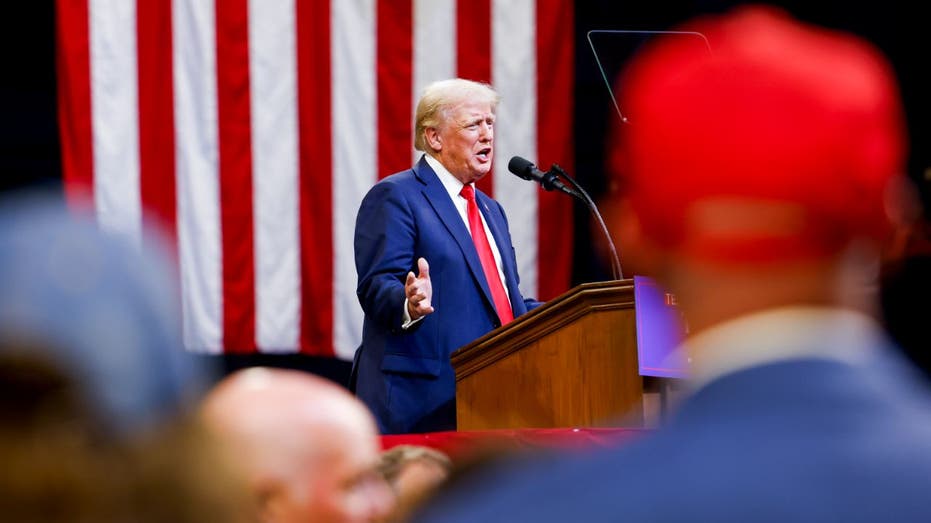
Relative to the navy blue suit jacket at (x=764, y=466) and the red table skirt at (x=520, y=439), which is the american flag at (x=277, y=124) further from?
the navy blue suit jacket at (x=764, y=466)

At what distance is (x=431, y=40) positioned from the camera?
577cm

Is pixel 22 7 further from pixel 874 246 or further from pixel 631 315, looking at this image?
pixel 874 246

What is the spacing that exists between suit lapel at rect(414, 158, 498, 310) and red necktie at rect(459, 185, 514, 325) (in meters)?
0.05

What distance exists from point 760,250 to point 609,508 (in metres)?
0.23

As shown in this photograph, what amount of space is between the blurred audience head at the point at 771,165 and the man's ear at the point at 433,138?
364 centimetres

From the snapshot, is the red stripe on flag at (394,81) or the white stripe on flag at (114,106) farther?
the red stripe on flag at (394,81)

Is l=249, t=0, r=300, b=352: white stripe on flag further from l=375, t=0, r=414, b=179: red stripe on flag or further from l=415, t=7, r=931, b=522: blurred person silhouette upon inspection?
l=415, t=7, r=931, b=522: blurred person silhouette

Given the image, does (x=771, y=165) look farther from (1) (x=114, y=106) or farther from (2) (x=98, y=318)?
(1) (x=114, y=106)

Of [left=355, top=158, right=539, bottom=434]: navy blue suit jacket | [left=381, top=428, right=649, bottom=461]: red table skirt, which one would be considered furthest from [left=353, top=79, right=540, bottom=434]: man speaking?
[left=381, top=428, right=649, bottom=461]: red table skirt

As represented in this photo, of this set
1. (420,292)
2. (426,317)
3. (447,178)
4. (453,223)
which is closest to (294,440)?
(420,292)

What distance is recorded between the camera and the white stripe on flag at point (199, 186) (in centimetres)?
560

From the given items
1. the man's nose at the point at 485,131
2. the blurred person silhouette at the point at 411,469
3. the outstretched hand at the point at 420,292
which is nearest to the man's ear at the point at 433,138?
the man's nose at the point at 485,131

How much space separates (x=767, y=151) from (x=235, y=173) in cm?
496

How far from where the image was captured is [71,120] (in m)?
5.48
